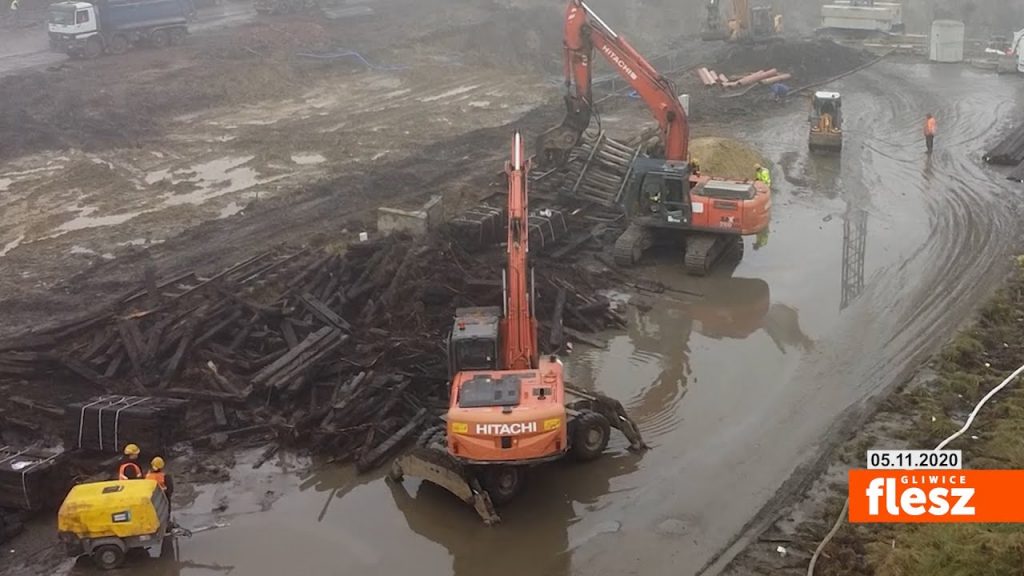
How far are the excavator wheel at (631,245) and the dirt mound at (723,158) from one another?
687 centimetres

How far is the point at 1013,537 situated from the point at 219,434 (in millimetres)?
12459

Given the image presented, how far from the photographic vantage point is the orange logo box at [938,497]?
13328 mm

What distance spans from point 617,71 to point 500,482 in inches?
634

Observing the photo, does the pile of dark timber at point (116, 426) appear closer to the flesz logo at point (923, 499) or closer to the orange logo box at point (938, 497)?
the orange logo box at point (938, 497)

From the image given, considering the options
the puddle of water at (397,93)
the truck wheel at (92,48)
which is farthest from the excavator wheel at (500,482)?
the truck wheel at (92,48)

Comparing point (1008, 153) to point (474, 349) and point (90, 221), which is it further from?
point (90, 221)

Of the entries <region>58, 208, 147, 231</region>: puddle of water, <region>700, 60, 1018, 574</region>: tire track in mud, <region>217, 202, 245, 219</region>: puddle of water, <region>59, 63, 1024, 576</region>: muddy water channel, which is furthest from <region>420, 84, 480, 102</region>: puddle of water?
<region>58, 208, 147, 231</region>: puddle of water

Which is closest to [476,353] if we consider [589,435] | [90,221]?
[589,435]

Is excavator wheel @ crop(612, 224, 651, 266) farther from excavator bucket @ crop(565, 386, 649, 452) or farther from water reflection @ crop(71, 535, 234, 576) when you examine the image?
water reflection @ crop(71, 535, 234, 576)

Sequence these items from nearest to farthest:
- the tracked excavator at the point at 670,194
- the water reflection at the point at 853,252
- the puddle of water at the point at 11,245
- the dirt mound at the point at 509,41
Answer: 1. the water reflection at the point at 853,252
2. the tracked excavator at the point at 670,194
3. the puddle of water at the point at 11,245
4. the dirt mound at the point at 509,41

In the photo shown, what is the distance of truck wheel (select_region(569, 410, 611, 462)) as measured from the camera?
56.4 feet

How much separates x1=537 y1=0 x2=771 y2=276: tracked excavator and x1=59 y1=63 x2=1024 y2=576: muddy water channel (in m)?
0.81

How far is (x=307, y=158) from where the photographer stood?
34875 millimetres

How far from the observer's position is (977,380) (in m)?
19.4
